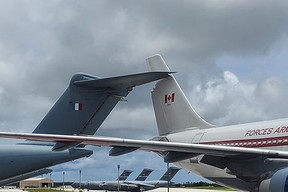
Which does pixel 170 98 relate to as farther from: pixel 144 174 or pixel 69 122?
pixel 144 174

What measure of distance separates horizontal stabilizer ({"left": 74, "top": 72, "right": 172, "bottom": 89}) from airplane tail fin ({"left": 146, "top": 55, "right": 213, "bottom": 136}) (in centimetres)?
785

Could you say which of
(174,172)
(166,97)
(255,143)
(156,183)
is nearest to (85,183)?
(156,183)

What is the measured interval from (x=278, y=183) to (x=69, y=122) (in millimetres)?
7058

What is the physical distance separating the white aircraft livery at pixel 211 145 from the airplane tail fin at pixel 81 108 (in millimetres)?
2282

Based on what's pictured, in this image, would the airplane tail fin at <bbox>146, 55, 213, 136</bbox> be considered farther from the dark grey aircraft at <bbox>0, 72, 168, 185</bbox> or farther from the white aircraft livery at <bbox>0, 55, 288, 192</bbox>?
the dark grey aircraft at <bbox>0, 72, 168, 185</bbox>

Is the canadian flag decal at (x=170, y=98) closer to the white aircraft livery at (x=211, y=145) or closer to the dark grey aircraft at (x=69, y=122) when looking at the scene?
the white aircraft livery at (x=211, y=145)

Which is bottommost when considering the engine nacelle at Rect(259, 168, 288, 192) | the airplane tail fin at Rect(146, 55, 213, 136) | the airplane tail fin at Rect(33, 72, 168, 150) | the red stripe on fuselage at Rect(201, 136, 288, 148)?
the engine nacelle at Rect(259, 168, 288, 192)

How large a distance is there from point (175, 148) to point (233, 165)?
2444mm

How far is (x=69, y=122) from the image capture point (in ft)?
53.0

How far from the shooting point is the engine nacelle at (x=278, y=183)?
13.0 metres

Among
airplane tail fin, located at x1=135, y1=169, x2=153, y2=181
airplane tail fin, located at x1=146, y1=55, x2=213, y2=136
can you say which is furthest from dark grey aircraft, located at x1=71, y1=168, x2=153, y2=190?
airplane tail fin, located at x1=146, y1=55, x2=213, y2=136

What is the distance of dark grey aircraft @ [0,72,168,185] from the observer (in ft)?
50.3

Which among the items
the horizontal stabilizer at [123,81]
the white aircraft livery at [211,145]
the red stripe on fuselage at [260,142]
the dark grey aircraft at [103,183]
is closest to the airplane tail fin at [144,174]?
the dark grey aircraft at [103,183]

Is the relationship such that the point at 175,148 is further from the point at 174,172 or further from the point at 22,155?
the point at 174,172
